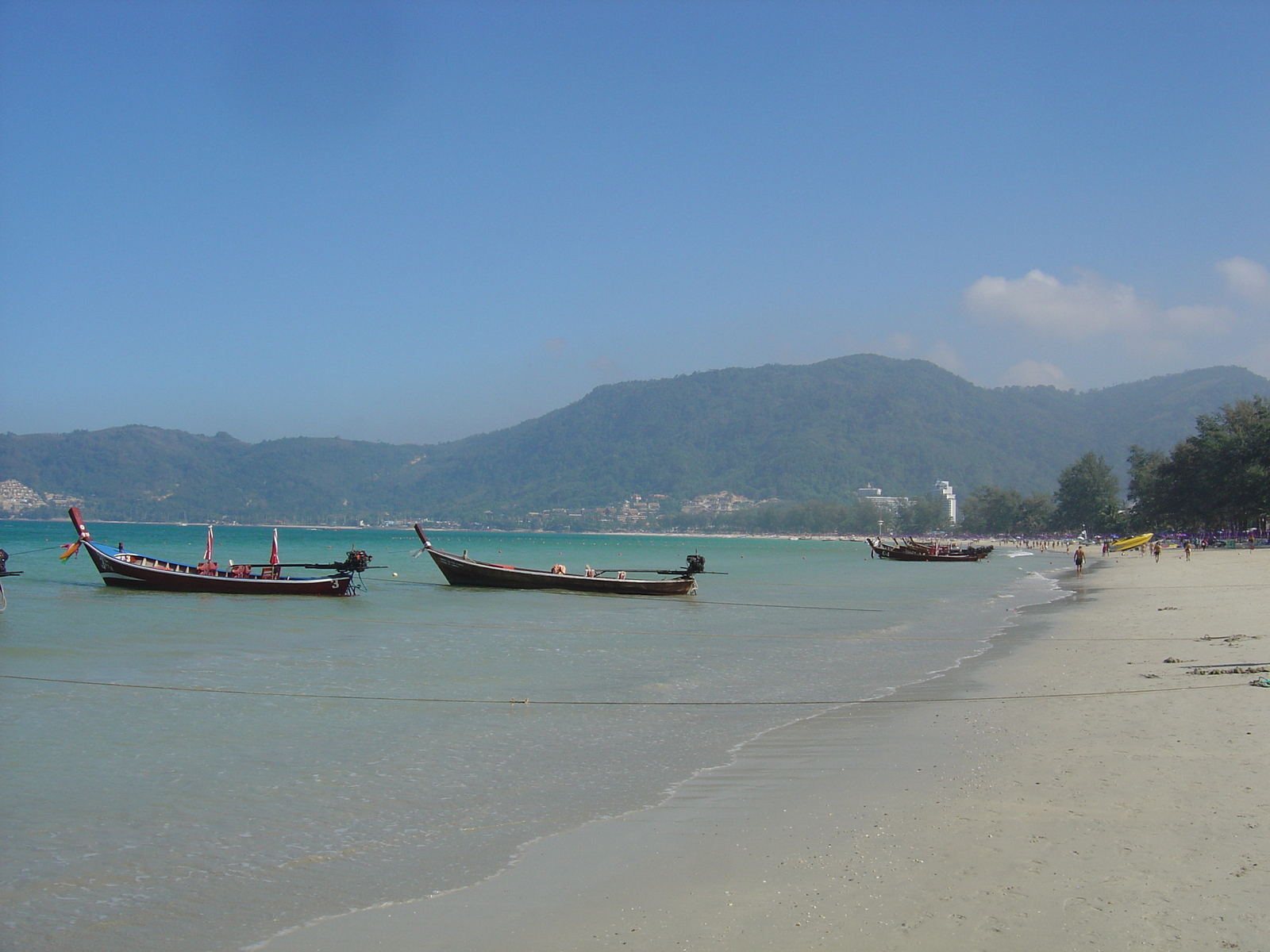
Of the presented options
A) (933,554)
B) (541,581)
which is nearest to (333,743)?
(541,581)

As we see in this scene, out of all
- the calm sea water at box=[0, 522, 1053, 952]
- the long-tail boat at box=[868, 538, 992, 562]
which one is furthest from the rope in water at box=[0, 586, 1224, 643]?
the long-tail boat at box=[868, 538, 992, 562]

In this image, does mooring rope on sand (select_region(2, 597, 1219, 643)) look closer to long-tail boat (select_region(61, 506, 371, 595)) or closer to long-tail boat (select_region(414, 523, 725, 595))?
long-tail boat (select_region(61, 506, 371, 595))

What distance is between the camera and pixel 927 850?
21.2 feet

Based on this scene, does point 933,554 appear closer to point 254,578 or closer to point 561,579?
point 561,579

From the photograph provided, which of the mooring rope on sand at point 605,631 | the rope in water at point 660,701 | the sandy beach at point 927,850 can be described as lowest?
the mooring rope on sand at point 605,631

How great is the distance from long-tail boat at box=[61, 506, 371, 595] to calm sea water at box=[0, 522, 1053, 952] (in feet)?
23.2

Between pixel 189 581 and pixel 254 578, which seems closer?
pixel 254 578

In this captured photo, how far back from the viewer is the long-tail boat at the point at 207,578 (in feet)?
112

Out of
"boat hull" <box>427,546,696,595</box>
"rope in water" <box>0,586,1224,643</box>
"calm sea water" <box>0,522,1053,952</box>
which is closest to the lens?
"calm sea water" <box>0,522,1053,952</box>

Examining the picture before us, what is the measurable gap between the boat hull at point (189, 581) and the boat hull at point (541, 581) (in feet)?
19.3

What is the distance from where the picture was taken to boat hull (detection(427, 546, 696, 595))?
35.6m

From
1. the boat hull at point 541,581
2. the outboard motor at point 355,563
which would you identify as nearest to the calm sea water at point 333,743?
the boat hull at point 541,581

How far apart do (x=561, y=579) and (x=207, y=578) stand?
43.3 ft

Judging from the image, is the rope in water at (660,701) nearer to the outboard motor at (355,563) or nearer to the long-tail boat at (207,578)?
the long-tail boat at (207,578)
